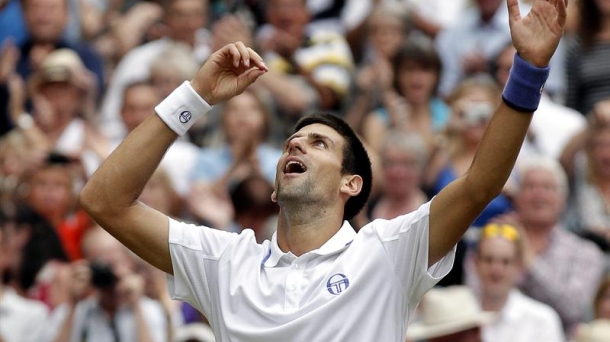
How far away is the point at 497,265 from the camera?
8914 mm

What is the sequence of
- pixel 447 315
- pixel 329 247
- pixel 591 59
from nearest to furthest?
pixel 329 247 → pixel 447 315 → pixel 591 59

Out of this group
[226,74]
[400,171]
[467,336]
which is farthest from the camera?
[400,171]

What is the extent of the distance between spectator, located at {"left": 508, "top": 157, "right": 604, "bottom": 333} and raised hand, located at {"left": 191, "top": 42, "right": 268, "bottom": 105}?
3.93 metres

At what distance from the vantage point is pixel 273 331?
5.37 meters

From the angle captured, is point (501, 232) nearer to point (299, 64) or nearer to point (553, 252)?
point (553, 252)

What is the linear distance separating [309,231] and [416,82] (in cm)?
544

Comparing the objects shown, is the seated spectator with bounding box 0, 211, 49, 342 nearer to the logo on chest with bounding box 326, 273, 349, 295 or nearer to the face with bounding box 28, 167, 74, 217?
the face with bounding box 28, 167, 74, 217

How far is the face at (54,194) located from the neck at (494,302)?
304 cm

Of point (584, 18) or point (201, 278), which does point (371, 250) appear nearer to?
point (201, 278)

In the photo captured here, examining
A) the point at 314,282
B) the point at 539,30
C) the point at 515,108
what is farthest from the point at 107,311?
the point at 539,30

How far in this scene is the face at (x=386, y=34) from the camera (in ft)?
39.1

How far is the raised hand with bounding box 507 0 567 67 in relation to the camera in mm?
5203

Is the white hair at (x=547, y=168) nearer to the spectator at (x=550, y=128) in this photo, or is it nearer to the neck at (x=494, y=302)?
the spectator at (x=550, y=128)

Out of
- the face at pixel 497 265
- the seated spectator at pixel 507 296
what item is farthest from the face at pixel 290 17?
the face at pixel 497 265
